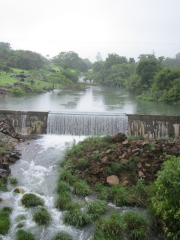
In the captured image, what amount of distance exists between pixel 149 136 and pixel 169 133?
3.91ft

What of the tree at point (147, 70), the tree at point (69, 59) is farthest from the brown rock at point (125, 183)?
the tree at point (69, 59)

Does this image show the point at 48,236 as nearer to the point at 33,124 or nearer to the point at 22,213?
the point at 22,213

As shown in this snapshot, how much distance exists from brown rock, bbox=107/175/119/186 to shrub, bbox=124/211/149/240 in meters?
1.86

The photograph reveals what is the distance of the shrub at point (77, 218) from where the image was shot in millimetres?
6187

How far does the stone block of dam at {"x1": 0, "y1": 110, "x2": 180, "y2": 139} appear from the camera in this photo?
1424 cm

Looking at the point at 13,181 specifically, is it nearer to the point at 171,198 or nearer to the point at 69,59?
the point at 171,198

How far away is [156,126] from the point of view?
14070 mm

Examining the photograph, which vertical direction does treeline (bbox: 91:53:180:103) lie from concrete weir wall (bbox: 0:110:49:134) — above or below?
above

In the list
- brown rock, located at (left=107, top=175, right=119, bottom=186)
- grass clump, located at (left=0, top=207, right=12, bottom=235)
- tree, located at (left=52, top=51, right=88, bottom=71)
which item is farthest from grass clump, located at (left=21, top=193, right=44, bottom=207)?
tree, located at (left=52, top=51, right=88, bottom=71)

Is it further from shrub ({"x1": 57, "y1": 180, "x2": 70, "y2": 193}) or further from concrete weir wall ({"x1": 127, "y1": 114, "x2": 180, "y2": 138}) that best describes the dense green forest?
shrub ({"x1": 57, "y1": 180, "x2": 70, "y2": 193})

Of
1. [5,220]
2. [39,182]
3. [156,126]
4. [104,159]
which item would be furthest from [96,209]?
[156,126]

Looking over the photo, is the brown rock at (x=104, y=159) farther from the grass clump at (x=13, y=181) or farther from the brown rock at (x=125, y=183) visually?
the grass clump at (x=13, y=181)

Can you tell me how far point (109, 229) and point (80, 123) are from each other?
9422mm

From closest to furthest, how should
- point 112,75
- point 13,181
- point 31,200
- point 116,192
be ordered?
point 31,200 → point 116,192 → point 13,181 → point 112,75
